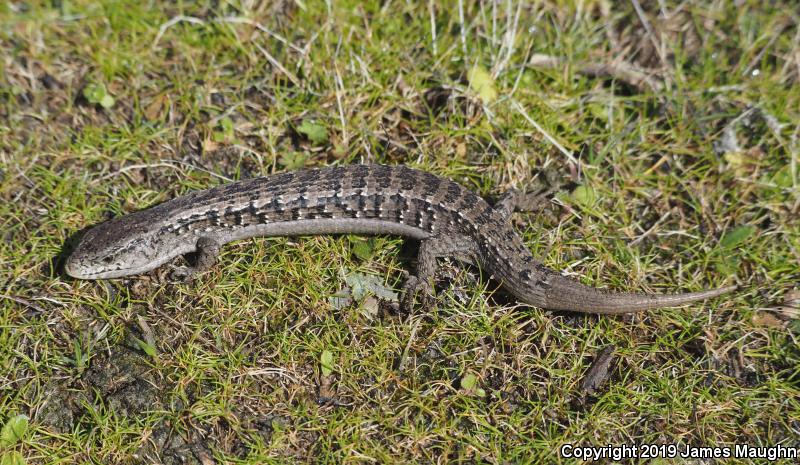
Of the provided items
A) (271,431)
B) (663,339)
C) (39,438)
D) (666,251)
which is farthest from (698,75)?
(39,438)

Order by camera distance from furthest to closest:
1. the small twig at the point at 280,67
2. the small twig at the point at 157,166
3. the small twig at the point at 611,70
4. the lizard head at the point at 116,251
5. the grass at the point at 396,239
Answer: the small twig at the point at 611,70, the small twig at the point at 280,67, the small twig at the point at 157,166, the lizard head at the point at 116,251, the grass at the point at 396,239

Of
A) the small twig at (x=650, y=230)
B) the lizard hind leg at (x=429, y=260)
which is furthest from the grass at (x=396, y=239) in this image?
the lizard hind leg at (x=429, y=260)

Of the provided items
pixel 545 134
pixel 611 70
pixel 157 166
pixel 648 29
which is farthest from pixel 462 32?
pixel 157 166

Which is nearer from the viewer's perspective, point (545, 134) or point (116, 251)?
point (116, 251)

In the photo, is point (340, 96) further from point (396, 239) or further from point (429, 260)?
point (429, 260)

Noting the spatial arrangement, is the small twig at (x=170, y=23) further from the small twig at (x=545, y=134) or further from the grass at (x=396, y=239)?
the small twig at (x=545, y=134)

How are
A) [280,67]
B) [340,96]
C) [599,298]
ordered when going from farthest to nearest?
1. [280,67]
2. [340,96]
3. [599,298]
